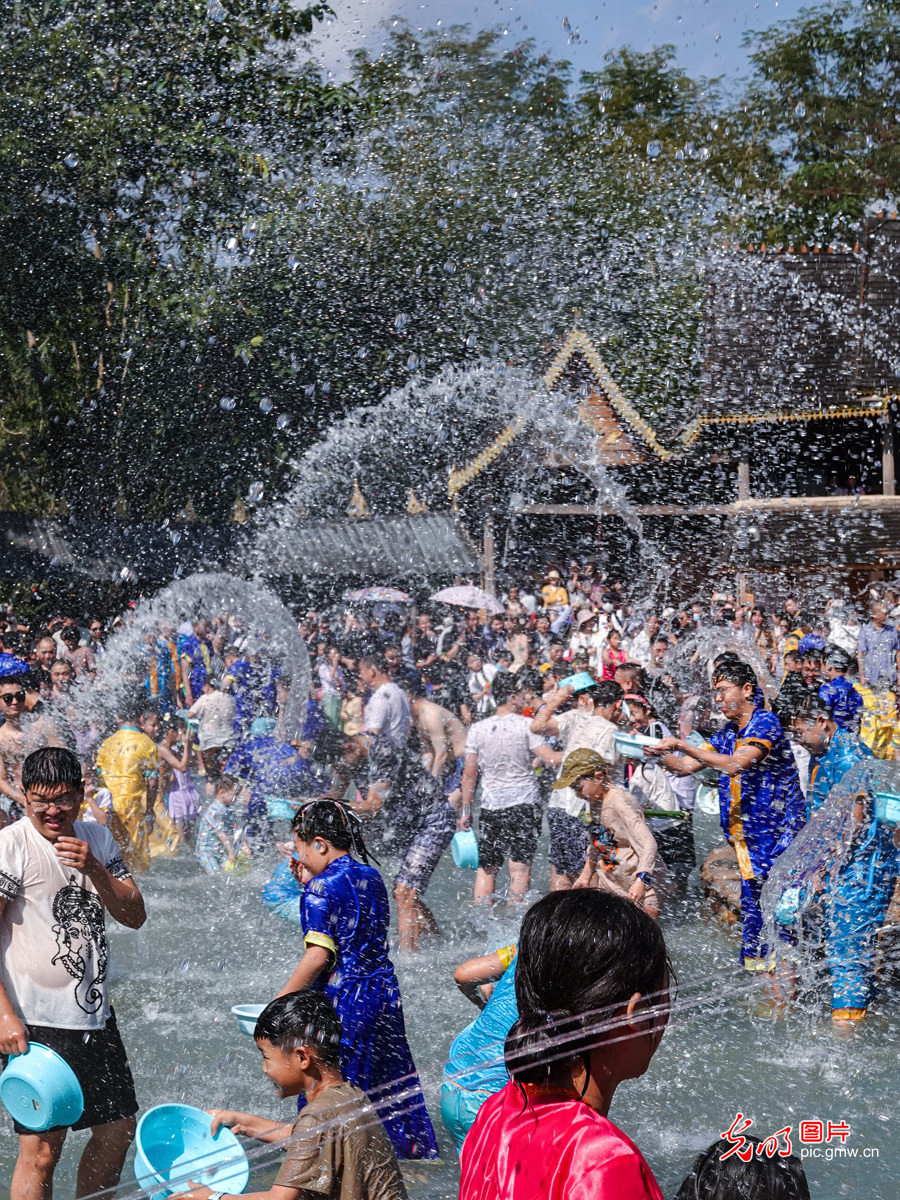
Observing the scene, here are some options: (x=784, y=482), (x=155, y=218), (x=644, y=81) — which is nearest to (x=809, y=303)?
(x=784, y=482)

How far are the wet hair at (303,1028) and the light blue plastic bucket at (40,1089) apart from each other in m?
0.67

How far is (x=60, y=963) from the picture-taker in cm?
332

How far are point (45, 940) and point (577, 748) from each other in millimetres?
3561

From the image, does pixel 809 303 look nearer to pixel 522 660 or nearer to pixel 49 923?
→ pixel 522 660

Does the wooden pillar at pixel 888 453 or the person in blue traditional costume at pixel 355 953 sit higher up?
the wooden pillar at pixel 888 453

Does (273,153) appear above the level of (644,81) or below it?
below

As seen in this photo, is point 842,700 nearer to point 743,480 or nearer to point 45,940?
point 45,940

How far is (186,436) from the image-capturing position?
21922 millimetres

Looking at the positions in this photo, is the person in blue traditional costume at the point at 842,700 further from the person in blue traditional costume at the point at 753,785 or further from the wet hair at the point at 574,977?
the wet hair at the point at 574,977

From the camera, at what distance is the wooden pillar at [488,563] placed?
21.1 m

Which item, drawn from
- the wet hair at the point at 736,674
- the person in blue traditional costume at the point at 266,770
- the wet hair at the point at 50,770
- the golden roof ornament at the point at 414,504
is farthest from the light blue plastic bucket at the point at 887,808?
the golden roof ornament at the point at 414,504

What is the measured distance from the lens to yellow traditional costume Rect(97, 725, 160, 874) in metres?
7.02

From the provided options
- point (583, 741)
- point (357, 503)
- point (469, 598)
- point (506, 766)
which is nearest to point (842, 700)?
point (583, 741)

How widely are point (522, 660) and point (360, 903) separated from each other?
8675 millimetres
